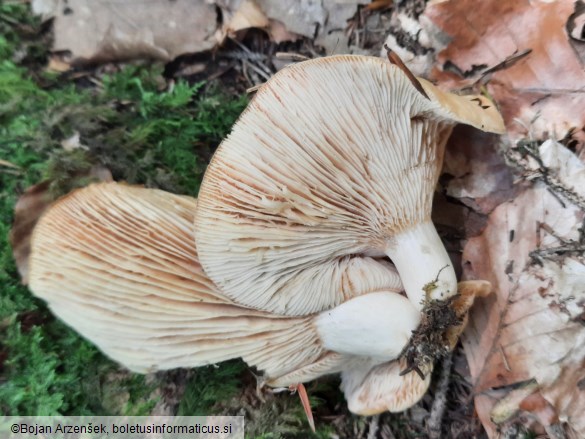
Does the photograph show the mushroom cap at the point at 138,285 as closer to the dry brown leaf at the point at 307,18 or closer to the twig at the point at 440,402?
the twig at the point at 440,402

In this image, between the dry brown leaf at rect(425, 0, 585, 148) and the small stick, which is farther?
the small stick

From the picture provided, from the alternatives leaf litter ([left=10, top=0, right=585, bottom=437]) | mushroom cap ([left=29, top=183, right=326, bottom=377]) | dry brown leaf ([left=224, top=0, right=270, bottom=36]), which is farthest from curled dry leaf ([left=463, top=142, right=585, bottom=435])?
dry brown leaf ([left=224, top=0, right=270, bottom=36])

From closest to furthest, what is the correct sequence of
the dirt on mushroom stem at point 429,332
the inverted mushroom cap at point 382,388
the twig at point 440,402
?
the dirt on mushroom stem at point 429,332, the inverted mushroom cap at point 382,388, the twig at point 440,402

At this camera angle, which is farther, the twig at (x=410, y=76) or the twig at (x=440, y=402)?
the twig at (x=440, y=402)

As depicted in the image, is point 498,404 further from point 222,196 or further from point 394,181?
point 222,196

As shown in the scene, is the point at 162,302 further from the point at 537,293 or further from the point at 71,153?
the point at 537,293

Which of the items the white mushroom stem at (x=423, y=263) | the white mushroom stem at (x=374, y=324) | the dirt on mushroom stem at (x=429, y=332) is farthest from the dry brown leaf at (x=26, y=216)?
the dirt on mushroom stem at (x=429, y=332)

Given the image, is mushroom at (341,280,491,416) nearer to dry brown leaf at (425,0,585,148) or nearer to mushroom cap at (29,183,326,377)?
mushroom cap at (29,183,326,377)
